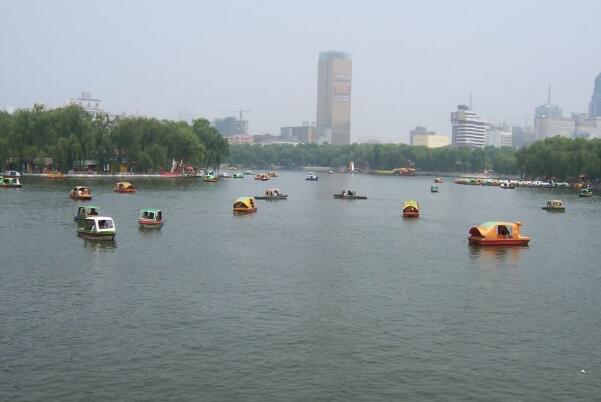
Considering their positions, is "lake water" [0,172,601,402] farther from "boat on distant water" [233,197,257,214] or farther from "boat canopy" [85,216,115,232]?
"boat on distant water" [233,197,257,214]

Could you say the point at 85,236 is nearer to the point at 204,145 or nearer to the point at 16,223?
the point at 16,223

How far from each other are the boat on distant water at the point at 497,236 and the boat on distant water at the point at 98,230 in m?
26.1

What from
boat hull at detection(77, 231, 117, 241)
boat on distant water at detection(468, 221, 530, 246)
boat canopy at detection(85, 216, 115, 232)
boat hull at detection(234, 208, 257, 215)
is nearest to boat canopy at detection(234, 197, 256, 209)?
boat hull at detection(234, 208, 257, 215)

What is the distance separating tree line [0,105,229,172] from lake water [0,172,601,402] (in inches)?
2971

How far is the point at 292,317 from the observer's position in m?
29.6

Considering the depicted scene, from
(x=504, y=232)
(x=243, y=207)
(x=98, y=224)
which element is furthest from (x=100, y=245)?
(x=243, y=207)

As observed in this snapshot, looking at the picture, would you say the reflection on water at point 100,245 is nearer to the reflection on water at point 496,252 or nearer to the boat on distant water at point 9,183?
the reflection on water at point 496,252

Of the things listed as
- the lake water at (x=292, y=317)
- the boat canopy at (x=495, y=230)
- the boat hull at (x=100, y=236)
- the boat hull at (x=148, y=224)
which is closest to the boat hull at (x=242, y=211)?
the lake water at (x=292, y=317)

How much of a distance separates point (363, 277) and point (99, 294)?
1414cm

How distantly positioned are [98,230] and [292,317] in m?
23.8

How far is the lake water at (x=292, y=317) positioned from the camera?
22.1 metres

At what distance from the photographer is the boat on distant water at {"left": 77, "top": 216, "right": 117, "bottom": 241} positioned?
49062 mm

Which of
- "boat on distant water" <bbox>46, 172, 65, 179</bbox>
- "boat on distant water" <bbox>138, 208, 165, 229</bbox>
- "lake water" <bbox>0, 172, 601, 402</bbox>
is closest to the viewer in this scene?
"lake water" <bbox>0, 172, 601, 402</bbox>

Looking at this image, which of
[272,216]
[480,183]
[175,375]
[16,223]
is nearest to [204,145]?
[480,183]
